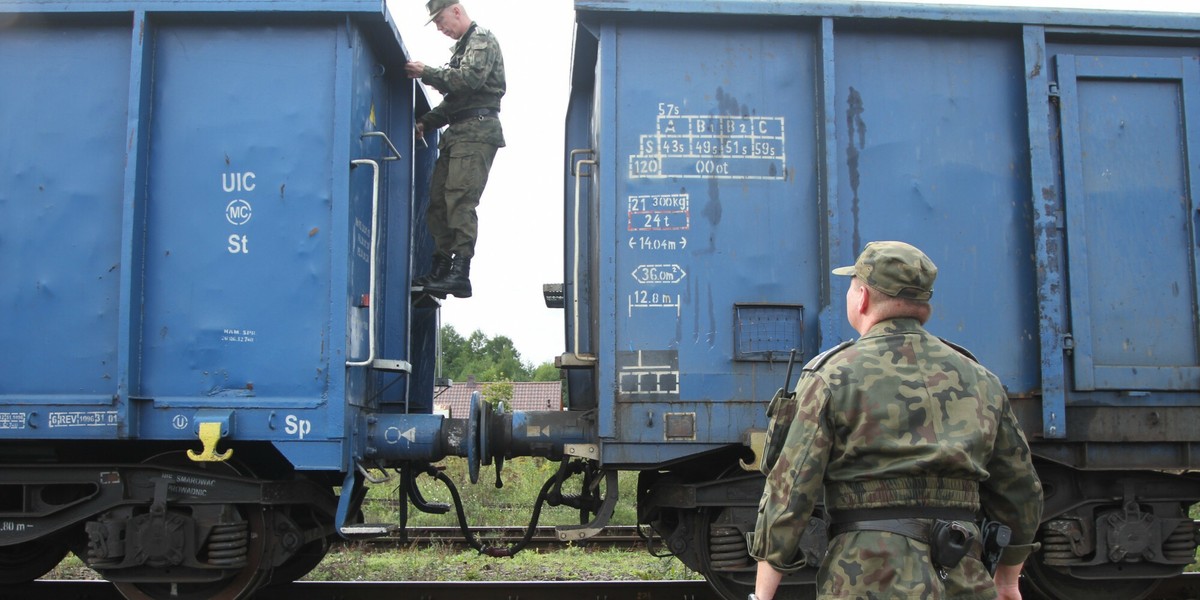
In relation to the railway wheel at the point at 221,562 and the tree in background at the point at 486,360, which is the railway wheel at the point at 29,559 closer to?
the railway wheel at the point at 221,562

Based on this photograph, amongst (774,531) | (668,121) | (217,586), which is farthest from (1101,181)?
Answer: (217,586)

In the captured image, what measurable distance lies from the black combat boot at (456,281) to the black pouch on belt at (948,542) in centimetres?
344

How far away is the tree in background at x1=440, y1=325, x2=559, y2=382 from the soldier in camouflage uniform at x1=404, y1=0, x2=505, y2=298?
6623 centimetres

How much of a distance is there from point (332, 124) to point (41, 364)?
1.99 m

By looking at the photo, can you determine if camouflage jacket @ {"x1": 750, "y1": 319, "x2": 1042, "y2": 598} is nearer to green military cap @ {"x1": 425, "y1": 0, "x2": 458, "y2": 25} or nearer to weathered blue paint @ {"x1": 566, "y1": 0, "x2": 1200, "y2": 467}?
weathered blue paint @ {"x1": 566, "y1": 0, "x2": 1200, "y2": 467}

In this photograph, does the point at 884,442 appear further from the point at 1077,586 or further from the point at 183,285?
the point at 183,285

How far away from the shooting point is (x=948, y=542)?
7.90ft

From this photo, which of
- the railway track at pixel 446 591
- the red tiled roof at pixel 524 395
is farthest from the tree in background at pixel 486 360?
the railway track at pixel 446 591

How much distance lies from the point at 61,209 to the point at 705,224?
3499mm

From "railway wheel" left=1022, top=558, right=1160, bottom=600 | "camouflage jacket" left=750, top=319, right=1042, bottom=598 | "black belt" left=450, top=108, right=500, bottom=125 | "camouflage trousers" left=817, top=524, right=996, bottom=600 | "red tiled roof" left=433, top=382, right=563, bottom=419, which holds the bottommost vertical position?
"red tiled roof" left=433, top=382, right=563, bottom=419

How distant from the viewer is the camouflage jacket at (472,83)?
5160mm

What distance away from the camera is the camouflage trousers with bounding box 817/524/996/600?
239 centimetres

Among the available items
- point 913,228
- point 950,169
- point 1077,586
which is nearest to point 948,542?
point 913,228

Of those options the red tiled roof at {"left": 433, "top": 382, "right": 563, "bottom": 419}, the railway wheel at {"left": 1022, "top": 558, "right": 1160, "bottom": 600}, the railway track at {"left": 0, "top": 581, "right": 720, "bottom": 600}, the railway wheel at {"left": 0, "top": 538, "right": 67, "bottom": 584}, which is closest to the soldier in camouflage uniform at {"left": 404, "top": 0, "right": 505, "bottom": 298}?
the railway track at {"left": 0, "top": 581, "right": 720, "bottom": 600}
